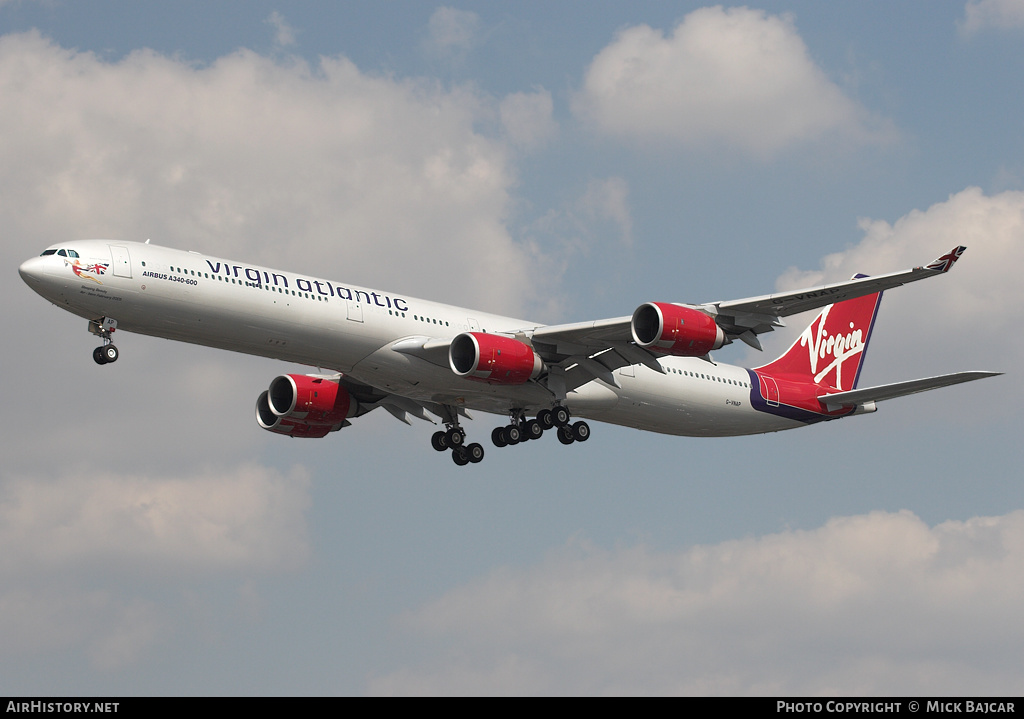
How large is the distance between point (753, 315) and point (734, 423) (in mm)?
10800

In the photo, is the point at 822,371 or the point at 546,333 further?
the point at 822,371

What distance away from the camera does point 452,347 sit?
4097 centimetres

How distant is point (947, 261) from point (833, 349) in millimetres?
20045

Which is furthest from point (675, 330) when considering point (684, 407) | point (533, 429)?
point (684, 407)

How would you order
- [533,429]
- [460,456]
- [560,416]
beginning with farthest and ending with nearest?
[460,456], [533,429], [560,416]

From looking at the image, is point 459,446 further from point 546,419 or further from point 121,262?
point 121,262

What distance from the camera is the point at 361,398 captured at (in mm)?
48500

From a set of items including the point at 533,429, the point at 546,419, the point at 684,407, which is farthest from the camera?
the point at 684,407

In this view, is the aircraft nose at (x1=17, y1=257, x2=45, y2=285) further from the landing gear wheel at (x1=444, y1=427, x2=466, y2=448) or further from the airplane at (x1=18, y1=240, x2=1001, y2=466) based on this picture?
the landing gear wheel at (x1=444, y1=427, x2=466, y2=448)

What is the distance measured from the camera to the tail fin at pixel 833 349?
178 ft

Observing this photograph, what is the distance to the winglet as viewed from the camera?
35438 mm

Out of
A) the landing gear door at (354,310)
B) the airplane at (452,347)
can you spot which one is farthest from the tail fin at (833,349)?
the landing gear door at (354,310)
